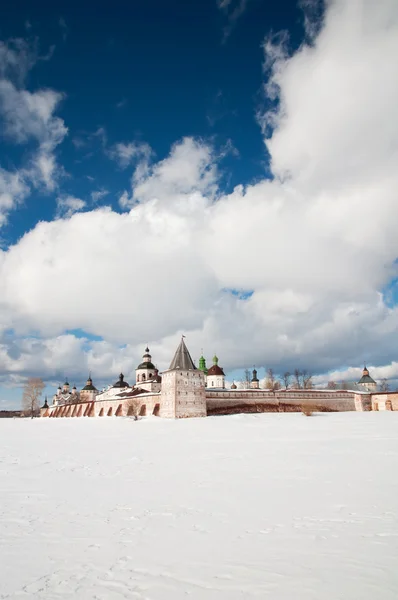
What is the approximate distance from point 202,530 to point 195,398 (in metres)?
36.1

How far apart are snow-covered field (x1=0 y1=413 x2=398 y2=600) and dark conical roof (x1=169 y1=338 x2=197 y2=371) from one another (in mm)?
29838

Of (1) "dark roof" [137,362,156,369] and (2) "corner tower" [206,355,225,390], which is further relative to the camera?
(2) "corner tower" [206,355,225,390]

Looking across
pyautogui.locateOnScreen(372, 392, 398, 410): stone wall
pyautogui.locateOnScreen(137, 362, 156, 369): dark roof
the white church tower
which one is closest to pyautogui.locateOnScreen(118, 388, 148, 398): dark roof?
pyautogui.locateOnScreen(137, 362, 156, 369): dark roof

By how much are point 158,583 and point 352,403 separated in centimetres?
5275

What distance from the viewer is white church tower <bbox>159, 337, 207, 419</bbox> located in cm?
4069

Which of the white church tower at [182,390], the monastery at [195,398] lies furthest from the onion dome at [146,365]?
the white church tower at [182,390]

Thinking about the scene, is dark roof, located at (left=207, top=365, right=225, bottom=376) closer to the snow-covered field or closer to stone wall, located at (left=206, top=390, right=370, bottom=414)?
stone wall, located at (left=206, top=390, right=370, bottom=414)

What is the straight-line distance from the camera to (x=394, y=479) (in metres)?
9.42

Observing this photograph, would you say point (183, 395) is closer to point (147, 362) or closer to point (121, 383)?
point (147, 362)

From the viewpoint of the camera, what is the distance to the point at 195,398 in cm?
4169

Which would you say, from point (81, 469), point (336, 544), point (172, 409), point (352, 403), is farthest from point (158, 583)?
point (352, 403)

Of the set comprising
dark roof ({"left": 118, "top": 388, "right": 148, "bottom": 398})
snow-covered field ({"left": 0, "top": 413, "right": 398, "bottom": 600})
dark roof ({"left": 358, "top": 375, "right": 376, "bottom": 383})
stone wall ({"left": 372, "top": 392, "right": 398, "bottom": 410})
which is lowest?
snow-covered field ({"left": 0, "top": 413, "right": 398, "bottom": 600})

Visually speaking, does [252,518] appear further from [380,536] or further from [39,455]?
[39,455]

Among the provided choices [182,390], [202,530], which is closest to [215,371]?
[182,390]
